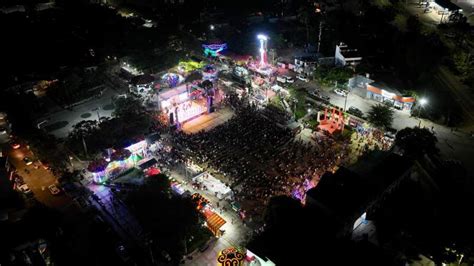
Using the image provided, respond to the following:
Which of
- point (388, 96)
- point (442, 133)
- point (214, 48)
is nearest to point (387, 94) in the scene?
point (388, 96)

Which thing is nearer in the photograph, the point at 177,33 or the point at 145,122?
the point at 145,122

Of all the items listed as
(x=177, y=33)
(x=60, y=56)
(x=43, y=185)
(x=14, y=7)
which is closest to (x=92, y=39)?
(x=60, y=56)

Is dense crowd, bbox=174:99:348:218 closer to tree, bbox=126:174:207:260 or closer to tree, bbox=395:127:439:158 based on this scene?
tree, bbox=126:174:207:260

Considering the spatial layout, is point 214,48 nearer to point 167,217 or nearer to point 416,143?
point 416,143

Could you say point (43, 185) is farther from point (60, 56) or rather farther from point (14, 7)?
point (14, 7)

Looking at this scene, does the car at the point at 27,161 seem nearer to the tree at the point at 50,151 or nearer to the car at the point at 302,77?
the tree at the point at 50,151
